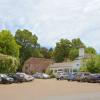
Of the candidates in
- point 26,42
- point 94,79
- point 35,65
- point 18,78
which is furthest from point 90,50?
point 18,78

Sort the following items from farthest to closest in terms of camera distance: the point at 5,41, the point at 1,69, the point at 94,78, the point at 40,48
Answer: the point at 40,48 → the point at 5,41 → the point at 1,69 → the point at 94,78

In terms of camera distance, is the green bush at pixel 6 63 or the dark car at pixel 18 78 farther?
the green bush at pixel 6 63

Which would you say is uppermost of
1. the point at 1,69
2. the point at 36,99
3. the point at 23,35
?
the point at 23,35


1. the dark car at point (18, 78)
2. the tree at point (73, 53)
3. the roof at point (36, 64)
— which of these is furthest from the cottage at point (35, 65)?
the dark car at point (18, 78)

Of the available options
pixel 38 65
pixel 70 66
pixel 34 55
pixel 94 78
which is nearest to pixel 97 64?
pixel 94 78

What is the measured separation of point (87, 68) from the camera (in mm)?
76688

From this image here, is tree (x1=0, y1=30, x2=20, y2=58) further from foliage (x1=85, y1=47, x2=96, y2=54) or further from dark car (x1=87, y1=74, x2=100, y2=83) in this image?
foliage (x1=85, y1=47, x2=96, y2=54)

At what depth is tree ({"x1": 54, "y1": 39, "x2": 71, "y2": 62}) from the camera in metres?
122

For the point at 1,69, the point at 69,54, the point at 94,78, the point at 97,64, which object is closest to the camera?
the point at 94,78

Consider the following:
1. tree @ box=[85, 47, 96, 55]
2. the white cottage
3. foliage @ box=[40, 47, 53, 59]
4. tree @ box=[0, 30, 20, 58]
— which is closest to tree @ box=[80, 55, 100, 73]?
the white cottage

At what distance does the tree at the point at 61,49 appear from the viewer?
122m

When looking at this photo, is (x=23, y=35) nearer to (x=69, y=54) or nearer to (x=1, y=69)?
(x=69, y=54)

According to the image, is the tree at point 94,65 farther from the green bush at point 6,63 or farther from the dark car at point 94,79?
the green bush at point 6,63

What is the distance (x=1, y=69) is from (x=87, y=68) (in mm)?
23083
